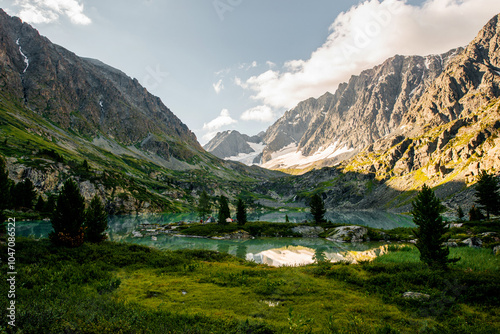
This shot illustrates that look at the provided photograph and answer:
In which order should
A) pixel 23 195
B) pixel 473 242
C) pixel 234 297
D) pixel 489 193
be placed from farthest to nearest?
pixel 23 195
pixel 489 193
pixel 473 242
pixel 234 297

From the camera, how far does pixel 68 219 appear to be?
27922 millimetres

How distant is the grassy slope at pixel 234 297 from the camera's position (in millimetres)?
11867

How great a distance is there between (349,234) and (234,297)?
6158 centimetres

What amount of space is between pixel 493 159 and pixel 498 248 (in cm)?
16967

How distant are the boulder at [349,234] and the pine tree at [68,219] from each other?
2516 inches

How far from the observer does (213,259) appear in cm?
3850

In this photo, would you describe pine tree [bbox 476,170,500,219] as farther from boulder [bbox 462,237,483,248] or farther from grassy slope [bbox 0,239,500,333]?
grassy slope [bbox 0,239,500,333]

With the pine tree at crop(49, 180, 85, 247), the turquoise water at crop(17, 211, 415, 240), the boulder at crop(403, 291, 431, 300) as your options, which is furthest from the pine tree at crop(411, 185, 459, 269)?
the turquoise water at crop(17, 211, 415, 240)

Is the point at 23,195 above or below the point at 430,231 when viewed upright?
below

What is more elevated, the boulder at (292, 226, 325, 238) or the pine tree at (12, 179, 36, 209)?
the pine tree at (12, 179, 36, 209)

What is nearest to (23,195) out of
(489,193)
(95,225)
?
(95,225)

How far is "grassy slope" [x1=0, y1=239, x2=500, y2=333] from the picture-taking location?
11867 mm

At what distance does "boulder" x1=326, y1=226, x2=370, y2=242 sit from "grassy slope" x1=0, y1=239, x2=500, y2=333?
42.3 m

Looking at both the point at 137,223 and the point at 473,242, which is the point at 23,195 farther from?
the point at 473,242
